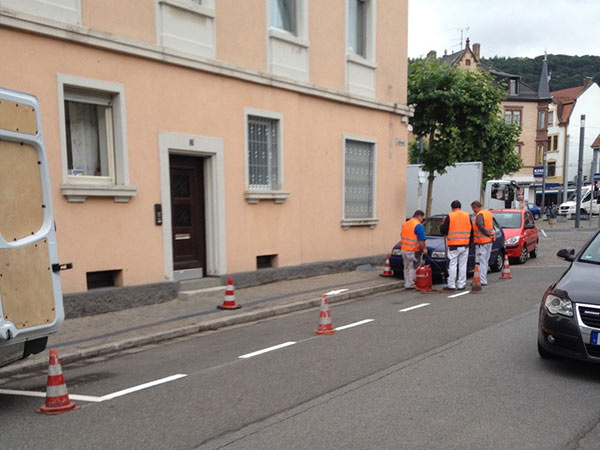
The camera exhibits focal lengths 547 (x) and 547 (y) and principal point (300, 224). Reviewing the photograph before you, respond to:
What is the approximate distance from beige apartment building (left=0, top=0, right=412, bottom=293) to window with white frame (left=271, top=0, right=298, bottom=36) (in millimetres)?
45

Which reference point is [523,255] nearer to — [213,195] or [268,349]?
[213,195]

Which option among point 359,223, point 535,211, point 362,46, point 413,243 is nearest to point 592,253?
point 413,243

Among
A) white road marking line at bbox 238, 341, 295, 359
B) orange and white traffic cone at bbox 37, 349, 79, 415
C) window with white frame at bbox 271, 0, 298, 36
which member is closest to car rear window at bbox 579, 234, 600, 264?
white road marking line at bbox 238, 341, 295, 359

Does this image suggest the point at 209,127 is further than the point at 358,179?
No

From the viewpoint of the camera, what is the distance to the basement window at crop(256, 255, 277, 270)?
12.3 meters

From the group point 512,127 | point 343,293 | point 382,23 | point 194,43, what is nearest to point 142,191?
A: point 194,43

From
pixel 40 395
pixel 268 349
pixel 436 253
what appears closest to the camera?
pixel 40 395

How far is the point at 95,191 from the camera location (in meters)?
8.86

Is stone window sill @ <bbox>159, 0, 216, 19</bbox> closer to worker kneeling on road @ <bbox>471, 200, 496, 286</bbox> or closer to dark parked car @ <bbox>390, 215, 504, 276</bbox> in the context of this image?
dark parked car @ <bbox>390, 215, 504, 276</bbox>

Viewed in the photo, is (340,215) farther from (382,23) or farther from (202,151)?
(382,23)

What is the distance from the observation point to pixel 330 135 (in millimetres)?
13852

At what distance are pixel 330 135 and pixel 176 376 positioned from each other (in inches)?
359

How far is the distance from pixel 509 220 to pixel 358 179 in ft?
18.8

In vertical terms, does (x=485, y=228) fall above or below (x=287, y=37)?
below
